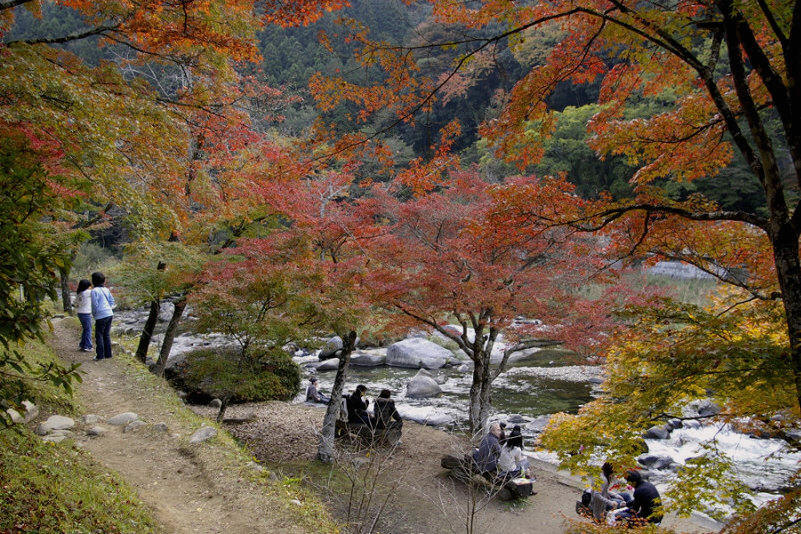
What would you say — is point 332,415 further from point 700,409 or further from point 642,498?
point 700,409

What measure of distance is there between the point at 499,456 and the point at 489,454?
24cm

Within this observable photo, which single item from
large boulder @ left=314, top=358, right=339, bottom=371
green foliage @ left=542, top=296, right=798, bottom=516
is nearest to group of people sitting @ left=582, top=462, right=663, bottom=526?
green foliage @ left=542, top=296, right=798, bottom=516

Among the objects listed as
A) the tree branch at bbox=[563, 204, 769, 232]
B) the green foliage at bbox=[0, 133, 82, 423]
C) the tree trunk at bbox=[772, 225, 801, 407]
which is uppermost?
the tree branch at bbox=[563, 204, 769, 232]

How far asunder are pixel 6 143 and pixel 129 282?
6663mm

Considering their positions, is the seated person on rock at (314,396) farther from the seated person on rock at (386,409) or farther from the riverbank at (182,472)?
the riverbank at (182,472)

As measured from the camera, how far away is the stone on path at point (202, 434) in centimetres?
535

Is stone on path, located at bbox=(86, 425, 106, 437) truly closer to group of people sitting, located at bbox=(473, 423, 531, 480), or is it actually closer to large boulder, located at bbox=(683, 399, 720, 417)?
group of people sitting, located at bbox=(473, 423, 531, 480)

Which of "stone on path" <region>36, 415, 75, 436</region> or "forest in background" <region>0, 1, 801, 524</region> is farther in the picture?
"stone on path" <region>36, 415, 75, 436</region>

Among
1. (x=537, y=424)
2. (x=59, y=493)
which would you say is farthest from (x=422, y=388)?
(x=59, y=493)

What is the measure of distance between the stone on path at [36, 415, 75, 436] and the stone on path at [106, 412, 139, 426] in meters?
0.54

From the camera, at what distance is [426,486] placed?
670 cm

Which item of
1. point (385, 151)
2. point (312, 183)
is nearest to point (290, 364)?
point (312, 183)

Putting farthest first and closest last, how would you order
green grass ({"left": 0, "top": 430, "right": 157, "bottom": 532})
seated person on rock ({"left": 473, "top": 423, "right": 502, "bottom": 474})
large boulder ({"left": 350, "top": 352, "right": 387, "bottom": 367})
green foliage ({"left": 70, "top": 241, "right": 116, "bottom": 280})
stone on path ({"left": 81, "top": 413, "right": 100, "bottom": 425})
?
green foliage ({"left": 70, "top": 241, "right": 116, "bottom": 280}), large boulder ({"left": 350, "top": 352, "right": 387, "bottom": 367}), seated person on rock ({"left": 473, "top": 423, "right": 502, "bottom": 474}), stone on path ({"left": 81, "top": 413, "right": 100, "bottom": 425}), green grass ({"left": 0, "top": 430, "right": 157, "bottom": 532})

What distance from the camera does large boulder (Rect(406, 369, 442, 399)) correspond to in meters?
12.9
